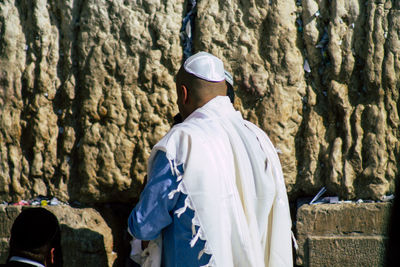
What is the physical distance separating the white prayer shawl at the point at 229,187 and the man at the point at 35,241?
1.82ft

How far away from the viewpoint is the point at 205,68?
8.84ft

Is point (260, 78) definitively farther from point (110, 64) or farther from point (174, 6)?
point (110, 64)

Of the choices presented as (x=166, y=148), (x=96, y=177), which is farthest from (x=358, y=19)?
(x=96, y=177)

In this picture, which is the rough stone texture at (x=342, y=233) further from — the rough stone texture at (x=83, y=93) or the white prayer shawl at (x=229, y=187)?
the rough stone texture at (x=83, y=93)

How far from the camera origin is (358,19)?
10.4 ft

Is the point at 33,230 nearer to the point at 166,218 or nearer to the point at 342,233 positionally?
the point at 166,218

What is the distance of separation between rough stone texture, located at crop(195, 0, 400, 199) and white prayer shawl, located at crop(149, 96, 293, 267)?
0.59 m

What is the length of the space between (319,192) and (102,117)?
141 centimetres

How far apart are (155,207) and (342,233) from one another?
49.4 inches

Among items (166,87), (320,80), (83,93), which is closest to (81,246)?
(83,93)

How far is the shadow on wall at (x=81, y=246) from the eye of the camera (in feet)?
11.1

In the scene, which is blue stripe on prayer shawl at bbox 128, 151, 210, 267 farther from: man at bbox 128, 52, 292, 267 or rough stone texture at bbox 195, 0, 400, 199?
rough stone texture at bbox 195, 0, 400, 199

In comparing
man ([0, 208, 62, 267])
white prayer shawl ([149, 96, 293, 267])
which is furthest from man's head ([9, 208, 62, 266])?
white prayer shawl ([149, 96, 293, 267])

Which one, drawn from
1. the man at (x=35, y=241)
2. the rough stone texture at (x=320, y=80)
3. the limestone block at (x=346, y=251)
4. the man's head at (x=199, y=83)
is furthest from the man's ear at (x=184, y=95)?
the limestone block at (x=346, y=251)
